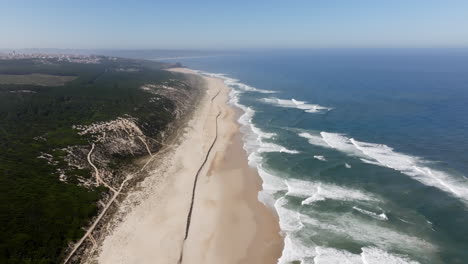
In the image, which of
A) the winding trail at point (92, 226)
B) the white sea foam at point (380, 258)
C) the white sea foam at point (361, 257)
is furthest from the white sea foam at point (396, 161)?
the winding trail at point (92, 226)

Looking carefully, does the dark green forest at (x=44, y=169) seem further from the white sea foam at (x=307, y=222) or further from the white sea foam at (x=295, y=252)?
the white sea foam at (x=307, y=222)

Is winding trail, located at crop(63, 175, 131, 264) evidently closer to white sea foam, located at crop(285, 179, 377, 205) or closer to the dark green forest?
the dark green forest

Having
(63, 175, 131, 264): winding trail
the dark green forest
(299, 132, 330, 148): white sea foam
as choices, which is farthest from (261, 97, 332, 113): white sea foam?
(63, 175, 131, 264): winding trail

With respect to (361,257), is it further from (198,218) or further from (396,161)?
(396,161)

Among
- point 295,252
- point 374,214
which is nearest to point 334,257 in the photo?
point 295,252

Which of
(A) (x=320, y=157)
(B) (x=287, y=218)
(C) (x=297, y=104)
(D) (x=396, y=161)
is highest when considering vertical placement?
(C) (x=297, y=104)

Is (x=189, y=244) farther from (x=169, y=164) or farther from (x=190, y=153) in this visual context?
(x=190, y=153)
